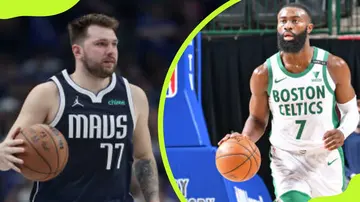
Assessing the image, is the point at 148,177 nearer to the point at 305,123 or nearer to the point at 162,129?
the point at 162,129

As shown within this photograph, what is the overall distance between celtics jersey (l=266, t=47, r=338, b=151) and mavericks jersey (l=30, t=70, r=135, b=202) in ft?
1.75

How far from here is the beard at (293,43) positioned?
7.77 ft

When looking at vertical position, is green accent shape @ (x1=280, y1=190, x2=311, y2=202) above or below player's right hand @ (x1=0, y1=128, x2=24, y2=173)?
below

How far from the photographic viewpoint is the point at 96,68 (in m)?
2.18

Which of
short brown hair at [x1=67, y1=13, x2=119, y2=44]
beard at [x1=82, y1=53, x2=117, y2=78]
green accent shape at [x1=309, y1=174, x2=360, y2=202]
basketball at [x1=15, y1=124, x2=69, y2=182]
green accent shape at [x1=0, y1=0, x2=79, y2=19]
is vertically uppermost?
green accent shape at [x1=0, y1=0, x2=79, y2=19]

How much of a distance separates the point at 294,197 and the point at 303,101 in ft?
1.17

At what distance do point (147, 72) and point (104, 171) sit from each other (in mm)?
345

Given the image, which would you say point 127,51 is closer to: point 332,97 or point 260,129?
point 260,129

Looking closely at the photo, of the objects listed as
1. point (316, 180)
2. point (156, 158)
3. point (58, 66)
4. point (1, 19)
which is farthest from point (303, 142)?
point (1, 19)

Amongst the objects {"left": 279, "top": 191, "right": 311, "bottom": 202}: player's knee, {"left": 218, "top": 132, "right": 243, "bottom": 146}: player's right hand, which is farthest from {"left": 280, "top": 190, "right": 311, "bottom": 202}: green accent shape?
{"left": 218, "top": 132, "right": 243, "bottom": 146}: player's right hand

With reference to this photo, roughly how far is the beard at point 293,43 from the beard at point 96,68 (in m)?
0.59

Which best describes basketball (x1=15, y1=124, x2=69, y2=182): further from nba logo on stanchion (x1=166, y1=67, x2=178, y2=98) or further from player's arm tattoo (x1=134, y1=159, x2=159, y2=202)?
nba logo on stanchion (x1=166, y1=67, x2=178, y2=98)

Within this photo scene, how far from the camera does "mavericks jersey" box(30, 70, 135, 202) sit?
7.08 ft

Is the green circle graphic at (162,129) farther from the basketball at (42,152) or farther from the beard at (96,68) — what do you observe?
the basketball at (42,152)
